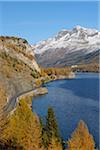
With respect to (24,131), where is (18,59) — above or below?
above

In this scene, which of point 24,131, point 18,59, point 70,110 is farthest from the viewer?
point 18,59

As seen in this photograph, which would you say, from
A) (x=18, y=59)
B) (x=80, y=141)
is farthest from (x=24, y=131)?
(x=18, y=59)

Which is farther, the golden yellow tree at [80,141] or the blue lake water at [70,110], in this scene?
the blue lake water at [70,110]

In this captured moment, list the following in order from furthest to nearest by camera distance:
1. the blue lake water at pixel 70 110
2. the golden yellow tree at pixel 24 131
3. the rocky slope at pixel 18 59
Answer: the rocky slope at pixel 18 59 < the blue lake water at pixel 70 110 < the golden yellow tree at pixel 24 131

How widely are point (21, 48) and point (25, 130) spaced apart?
106176mm

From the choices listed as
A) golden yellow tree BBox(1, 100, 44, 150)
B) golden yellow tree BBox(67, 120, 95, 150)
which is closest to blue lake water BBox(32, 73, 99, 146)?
golden yellow tree BBox(67, 120, 95, 150)

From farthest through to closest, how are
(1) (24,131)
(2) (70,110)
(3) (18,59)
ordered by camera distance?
(3) (18,59) < (2) (70,110) < (1) (24,131)

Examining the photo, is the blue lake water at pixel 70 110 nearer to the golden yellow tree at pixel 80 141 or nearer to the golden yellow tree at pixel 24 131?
the golden yellow tree at pixel 80 141

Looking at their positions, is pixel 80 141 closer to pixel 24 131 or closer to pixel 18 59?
pixel 24 131

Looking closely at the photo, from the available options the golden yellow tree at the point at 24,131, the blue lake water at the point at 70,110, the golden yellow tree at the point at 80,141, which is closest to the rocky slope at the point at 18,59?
the blue lake water at the point at 70,110

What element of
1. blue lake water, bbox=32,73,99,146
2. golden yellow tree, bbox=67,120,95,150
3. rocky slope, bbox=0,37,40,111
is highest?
rocky slope, bbox=0,37,40,111

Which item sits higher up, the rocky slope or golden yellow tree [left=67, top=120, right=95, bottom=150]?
the rocky slope

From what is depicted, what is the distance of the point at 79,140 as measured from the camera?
3284 cm

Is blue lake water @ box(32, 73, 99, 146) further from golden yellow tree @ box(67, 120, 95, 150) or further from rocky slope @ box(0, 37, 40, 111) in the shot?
rocky slope @ box(0, 37, 40, 111)
